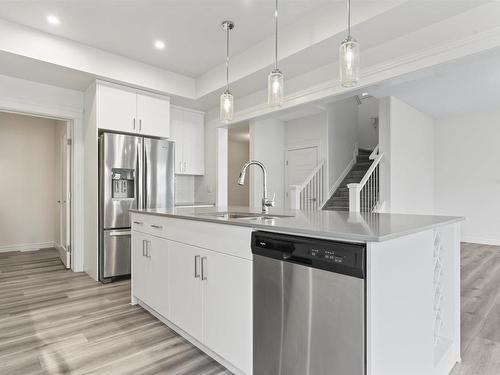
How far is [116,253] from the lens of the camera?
12.1ft

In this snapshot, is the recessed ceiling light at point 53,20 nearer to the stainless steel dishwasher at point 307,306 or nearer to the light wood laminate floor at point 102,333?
the light wood laminate floor at point 102,333

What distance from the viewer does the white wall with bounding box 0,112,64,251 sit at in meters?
5.24

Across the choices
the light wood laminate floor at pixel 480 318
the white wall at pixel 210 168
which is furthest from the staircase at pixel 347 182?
the white wall at pixel 210 168

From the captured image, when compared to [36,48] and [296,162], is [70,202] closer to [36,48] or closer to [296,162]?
[36,48]

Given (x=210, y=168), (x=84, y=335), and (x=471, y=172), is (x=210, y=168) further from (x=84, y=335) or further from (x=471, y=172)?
(x=471, y=172)

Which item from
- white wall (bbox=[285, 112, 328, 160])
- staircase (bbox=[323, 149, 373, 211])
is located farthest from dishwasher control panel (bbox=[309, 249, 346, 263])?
white wall (bbox=[285, 112, 328, 160])

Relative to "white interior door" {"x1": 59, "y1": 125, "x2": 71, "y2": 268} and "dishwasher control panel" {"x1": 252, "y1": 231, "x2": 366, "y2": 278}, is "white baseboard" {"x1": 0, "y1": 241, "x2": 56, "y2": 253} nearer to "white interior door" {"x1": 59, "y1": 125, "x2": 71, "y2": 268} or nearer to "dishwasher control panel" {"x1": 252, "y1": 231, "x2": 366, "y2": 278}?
"white interior door" {"x1": 59, "y1": 125, "x2": 71, "y2": 268}

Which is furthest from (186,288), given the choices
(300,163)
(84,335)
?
(300,163)

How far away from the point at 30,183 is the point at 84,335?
442 cm

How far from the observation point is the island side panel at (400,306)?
3.63ft

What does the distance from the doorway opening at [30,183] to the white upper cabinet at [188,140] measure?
2025 millimetres

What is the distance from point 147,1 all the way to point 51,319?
2.87 m

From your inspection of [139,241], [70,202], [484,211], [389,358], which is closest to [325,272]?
[389,358]

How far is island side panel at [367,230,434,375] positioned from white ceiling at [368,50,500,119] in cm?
288
